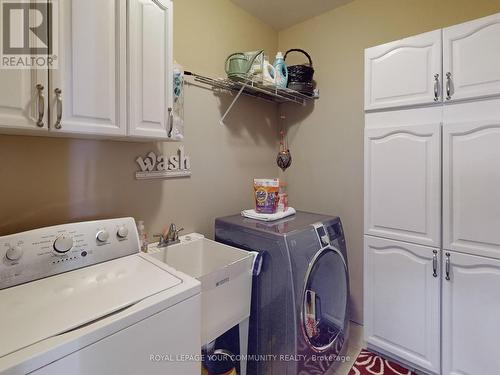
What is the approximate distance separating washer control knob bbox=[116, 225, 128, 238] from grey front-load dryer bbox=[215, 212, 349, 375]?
2.14 ft

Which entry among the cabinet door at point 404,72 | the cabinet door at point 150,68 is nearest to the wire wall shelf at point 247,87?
the cabinet door at point 150,68

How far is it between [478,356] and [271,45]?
270 centimetres

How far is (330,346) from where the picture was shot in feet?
5.71

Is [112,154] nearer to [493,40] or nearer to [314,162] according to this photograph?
[314,162]

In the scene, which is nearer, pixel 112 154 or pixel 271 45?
pixel 112 154

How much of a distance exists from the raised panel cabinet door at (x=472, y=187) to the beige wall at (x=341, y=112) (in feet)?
2.31

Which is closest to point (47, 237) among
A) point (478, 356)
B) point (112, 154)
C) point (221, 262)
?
point (112, 154)

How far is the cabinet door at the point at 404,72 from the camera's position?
5.16ft

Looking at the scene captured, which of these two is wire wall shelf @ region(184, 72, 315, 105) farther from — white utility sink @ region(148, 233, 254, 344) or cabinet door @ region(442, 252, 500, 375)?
cabinet door @ region(442, 252, 500, 375)

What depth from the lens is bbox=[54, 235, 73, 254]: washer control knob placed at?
1.12 meters

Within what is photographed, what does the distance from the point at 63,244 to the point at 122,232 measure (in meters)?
0.25

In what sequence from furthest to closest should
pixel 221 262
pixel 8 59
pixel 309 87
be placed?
pixel 309 87, pixel 221 262, pixel 8 59

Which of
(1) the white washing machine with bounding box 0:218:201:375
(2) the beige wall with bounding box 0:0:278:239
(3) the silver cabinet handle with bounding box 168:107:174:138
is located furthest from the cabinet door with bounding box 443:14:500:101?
(1) the white washing machine with bounding box 0:218:201:375

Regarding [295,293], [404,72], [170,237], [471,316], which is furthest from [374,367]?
[404,72]
